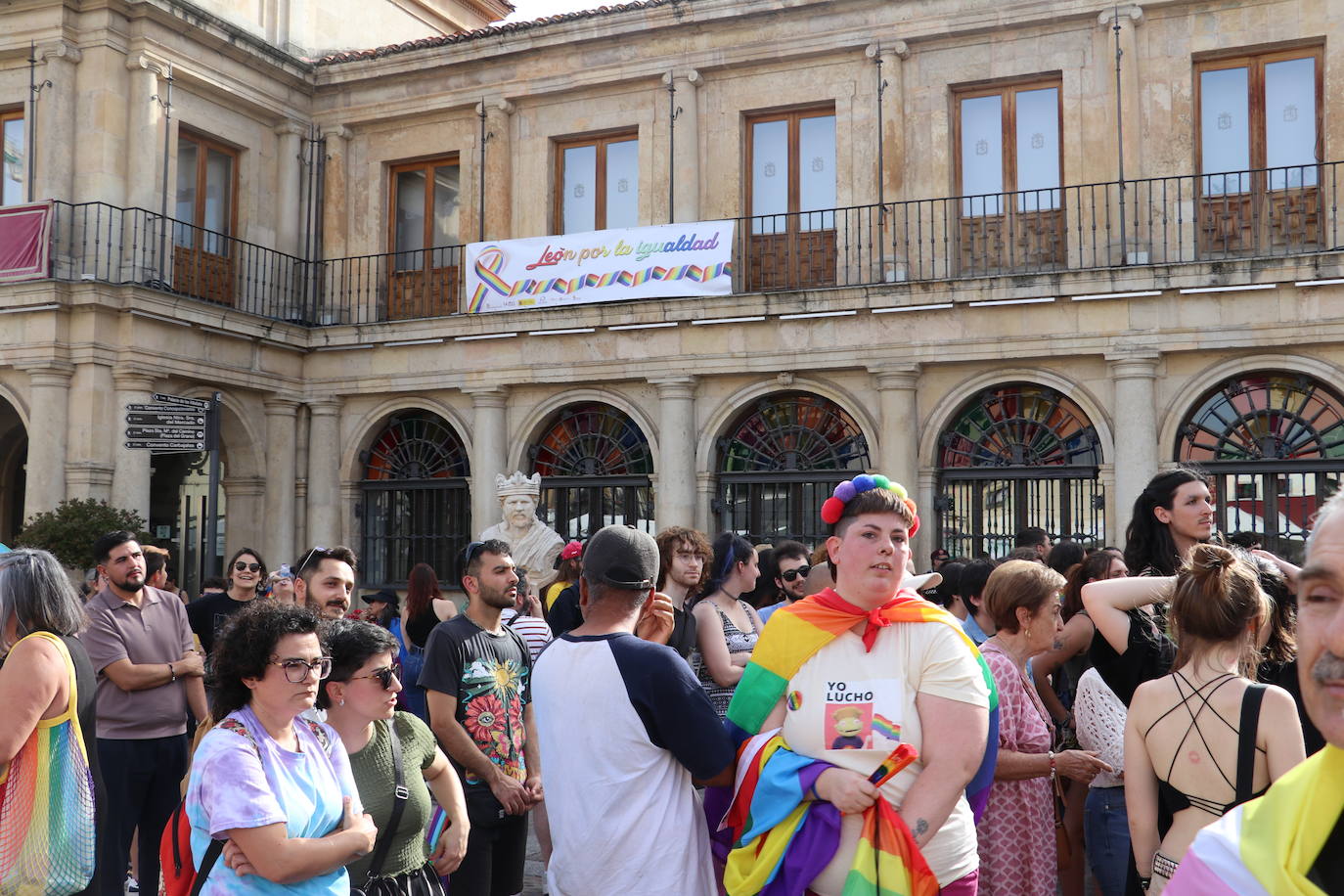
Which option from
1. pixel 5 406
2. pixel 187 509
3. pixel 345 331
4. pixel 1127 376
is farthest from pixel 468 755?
pixel 5 406

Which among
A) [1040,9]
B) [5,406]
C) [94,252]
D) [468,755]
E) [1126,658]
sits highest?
[1040,9]

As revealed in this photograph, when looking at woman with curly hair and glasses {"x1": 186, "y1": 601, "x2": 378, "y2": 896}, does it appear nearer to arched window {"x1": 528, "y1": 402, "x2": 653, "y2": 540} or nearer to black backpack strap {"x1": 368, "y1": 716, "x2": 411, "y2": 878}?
black backpack strap {"x1": 368, "y1": 716, "x2": 411, "y2": 878}

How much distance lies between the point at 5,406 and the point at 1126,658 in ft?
62.5

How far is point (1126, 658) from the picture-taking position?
424 cm

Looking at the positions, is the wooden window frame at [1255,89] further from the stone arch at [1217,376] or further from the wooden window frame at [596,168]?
the wooden window frame at [596,168]

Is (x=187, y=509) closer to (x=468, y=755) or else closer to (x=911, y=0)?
(x=911, y=0)

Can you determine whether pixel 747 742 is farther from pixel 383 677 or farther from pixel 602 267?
pixel 602 267

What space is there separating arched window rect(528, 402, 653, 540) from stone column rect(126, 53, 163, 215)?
19.5 ft

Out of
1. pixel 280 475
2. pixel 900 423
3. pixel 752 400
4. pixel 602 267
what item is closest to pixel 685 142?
pixel 602 267

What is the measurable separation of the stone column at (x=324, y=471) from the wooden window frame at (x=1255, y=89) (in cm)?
1180

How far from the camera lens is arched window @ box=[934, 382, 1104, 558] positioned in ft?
48.4

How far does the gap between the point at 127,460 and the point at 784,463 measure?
8.14m

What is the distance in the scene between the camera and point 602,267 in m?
16.3

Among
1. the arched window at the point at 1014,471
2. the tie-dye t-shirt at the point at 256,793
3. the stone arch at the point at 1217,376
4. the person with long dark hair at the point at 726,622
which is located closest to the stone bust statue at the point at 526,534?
the arched window at the point at 1014,471
